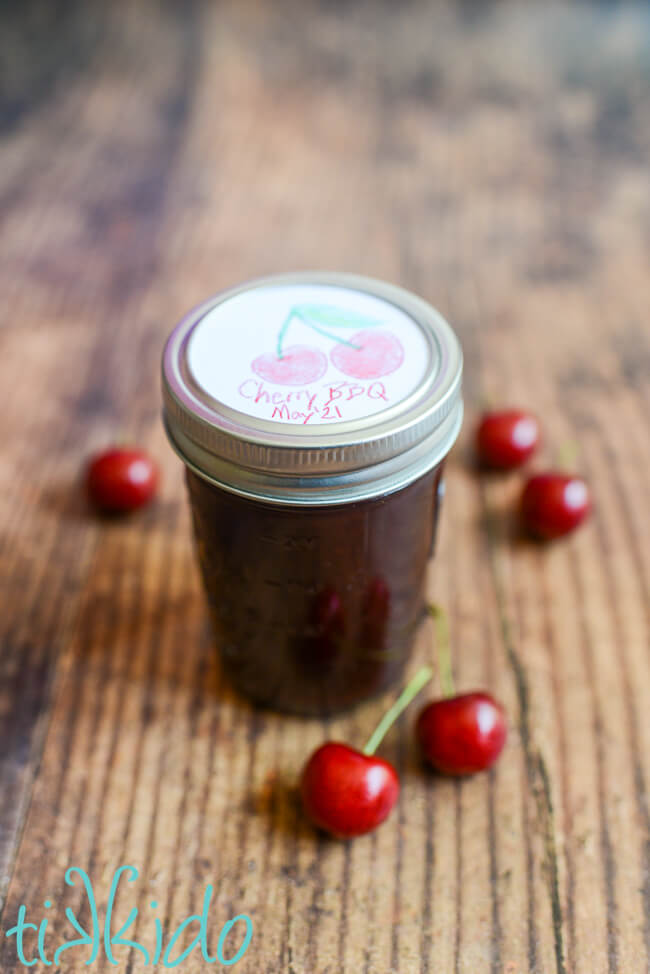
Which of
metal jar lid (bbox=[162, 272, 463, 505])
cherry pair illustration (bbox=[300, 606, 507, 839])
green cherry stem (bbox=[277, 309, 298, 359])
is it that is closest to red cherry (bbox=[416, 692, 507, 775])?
cherry pair illustration (bbox=[300, 606, 507, 839])

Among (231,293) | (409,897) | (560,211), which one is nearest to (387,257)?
(560,211)

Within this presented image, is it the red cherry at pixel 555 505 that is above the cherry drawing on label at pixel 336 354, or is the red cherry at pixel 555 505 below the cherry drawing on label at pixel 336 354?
below

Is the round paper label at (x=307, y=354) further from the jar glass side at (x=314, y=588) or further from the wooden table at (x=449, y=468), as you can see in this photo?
the wooden table at (x=449, y=468)

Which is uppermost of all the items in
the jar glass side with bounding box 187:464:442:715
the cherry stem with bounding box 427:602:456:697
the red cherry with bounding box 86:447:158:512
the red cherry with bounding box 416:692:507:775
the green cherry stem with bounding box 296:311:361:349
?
the green cherry stem with bounding box 296:311:361:349

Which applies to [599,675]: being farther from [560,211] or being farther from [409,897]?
[560,211]

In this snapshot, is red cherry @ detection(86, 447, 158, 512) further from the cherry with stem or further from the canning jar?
the cherry with stem

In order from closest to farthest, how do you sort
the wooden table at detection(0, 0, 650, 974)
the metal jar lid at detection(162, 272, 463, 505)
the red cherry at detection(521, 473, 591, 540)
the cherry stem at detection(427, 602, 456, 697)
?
the metal jar lid at detection(162, 272, 463, 505) → the wooden table at detection(0, 0, 650, 974) → the cherry stem at detection(427, 602, 456, 697) → the red cherry at detection(521, 473, 591, 540)

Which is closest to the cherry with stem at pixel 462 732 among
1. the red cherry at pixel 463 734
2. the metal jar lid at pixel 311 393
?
the red cherry at pixel 463 734
